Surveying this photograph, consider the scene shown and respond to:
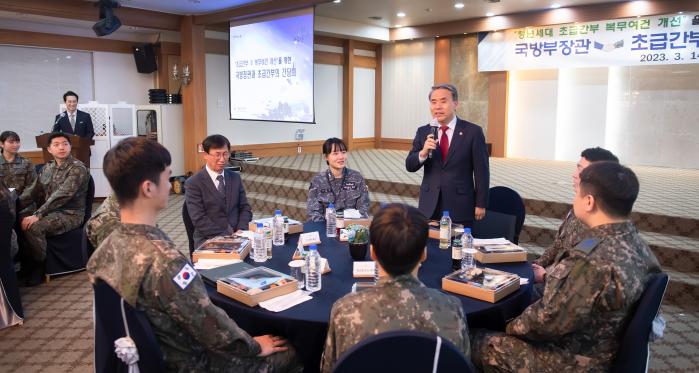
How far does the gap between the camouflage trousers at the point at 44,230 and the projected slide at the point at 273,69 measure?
351 cm

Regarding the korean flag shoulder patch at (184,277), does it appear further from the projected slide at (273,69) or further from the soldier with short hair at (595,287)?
the projected slide at (273,69)

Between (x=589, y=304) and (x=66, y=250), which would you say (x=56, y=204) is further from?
(x=589, y=304)

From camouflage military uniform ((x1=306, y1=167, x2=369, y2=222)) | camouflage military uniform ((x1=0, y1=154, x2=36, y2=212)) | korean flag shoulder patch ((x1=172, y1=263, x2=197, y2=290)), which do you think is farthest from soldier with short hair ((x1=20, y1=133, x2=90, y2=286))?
korean flag shoulder patch ((x1=172, y1=263, x2=197, y2=290))

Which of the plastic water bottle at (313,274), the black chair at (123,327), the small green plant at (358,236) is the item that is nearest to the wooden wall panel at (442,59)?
the small green plant at (358,236)

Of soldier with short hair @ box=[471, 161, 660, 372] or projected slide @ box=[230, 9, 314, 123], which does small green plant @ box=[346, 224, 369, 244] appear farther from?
projected slide @ box=[230, 9, 314, 123]

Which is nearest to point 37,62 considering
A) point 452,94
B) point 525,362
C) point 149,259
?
point 452,94

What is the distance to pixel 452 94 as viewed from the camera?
11.0 ft

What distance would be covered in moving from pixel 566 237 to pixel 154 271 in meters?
2.14

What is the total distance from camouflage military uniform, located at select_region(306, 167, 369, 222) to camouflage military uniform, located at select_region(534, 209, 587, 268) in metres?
1.27

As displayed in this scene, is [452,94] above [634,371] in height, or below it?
above

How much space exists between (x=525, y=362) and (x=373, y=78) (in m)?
9.89

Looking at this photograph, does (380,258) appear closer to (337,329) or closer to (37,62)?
(337,329)

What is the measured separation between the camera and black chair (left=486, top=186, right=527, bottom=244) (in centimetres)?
368

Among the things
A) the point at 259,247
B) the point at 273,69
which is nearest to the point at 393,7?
the point at 273,69
